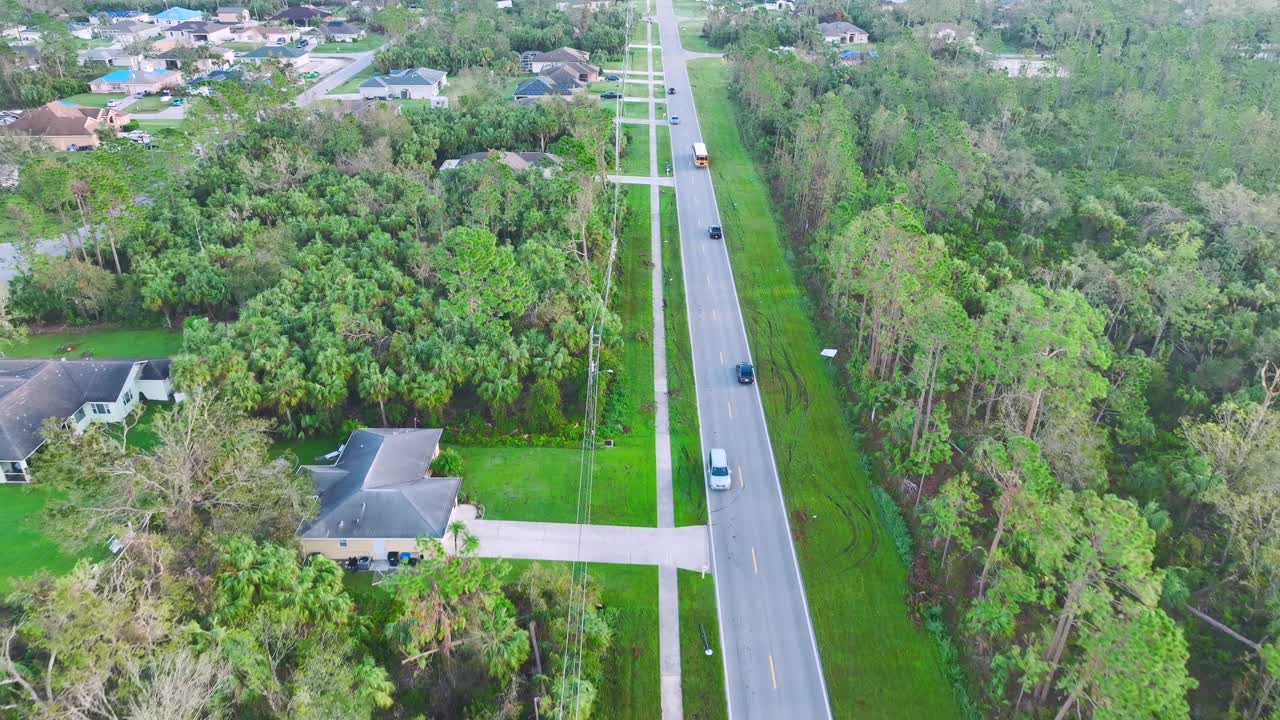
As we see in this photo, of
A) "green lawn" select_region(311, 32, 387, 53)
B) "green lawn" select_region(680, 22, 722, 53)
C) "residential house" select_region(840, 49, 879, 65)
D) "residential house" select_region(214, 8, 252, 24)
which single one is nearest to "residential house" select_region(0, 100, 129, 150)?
"green lawn" select_region(311, 32, 387, 53)

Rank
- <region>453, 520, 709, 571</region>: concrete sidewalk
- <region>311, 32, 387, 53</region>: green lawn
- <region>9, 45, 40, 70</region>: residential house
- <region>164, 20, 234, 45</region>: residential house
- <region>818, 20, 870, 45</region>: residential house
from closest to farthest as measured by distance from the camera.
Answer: <region>453, 520, 709, 571</region>: concrete sidewalk → <region>9, 45, 40, 70</region>: residential house → <region>164, 20, 234, 45</region>: residential house → <region>311, 32, 387, 53</region>: green lawn → <region>818, 20, 870, 45</region>: residential house

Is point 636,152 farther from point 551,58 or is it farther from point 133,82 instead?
point 133,82

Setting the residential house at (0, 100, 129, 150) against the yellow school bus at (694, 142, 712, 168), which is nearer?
the yellow school bus at (694, 142, 712, 168)

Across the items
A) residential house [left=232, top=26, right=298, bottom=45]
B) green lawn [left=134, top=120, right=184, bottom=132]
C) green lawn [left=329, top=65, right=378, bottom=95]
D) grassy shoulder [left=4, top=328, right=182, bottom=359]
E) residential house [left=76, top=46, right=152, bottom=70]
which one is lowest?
grassy shoulder [left=4, top=328, right=182, bottom=359]

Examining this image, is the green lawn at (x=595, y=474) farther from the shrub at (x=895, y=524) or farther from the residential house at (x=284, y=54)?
the residential house at (x=284, y=54)

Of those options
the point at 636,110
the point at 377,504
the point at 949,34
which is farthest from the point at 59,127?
the point at 949,34

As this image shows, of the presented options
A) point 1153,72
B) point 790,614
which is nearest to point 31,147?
point 790,614

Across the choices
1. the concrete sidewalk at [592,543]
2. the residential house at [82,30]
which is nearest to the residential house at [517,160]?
the concrete sidewalk at [592,543]

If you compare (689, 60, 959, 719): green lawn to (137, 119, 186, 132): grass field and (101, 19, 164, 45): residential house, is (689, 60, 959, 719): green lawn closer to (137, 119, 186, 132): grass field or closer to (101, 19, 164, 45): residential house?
(137, 119, 186, 132): grass field
